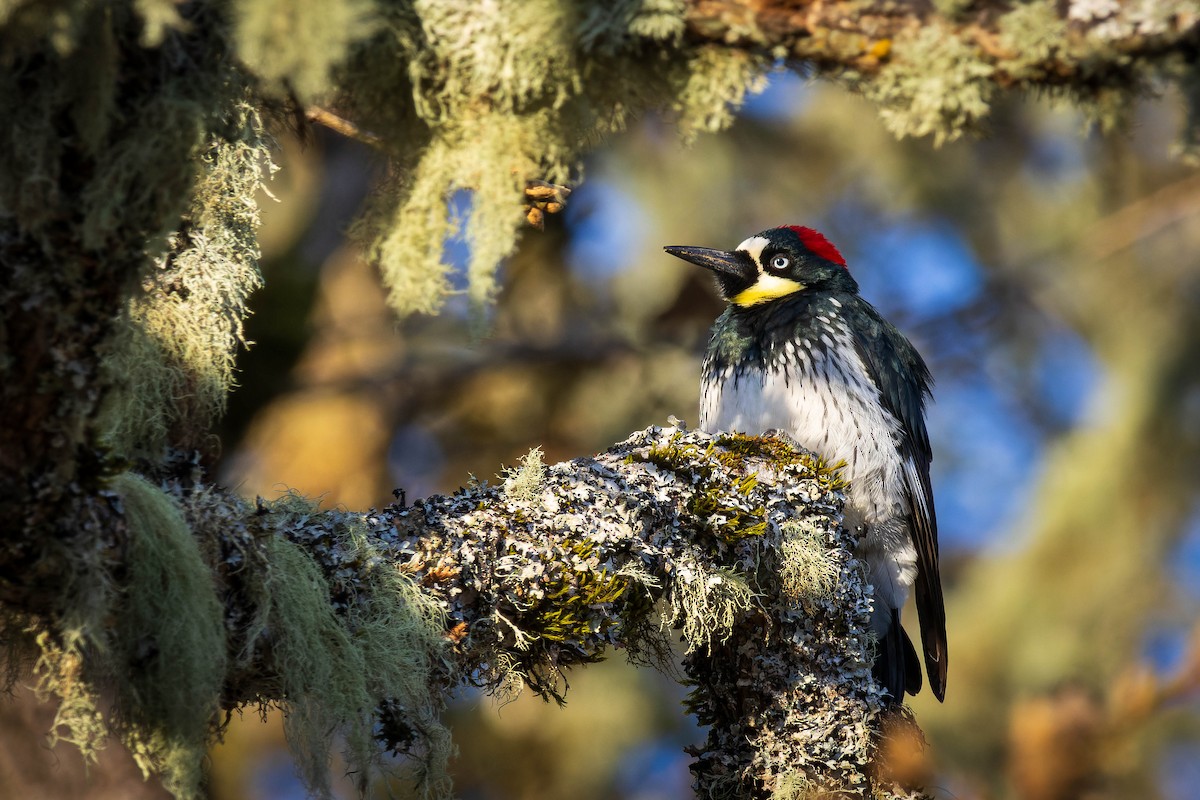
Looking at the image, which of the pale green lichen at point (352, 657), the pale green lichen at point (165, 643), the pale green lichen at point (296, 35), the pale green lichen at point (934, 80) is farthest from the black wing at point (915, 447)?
the pale green lichen at point (296, 35)

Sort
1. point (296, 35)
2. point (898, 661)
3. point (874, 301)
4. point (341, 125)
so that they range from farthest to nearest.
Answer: point (874, 301) → point (898, 661) → point (341, 125) → point (296, 35)

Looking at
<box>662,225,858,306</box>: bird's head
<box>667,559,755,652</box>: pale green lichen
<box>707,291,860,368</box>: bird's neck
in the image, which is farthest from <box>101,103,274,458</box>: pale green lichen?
<box>662,225,858,306</box>: bird's head

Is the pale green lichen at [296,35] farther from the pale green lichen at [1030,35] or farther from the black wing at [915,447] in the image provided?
the black wing at [915,447]

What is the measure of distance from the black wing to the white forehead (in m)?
0.44

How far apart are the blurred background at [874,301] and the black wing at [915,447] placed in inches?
47.8

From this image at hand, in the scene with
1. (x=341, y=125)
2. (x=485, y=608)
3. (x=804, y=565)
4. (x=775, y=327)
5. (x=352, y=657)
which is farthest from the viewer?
(x=775, y=327)

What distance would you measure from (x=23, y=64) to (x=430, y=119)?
136cm

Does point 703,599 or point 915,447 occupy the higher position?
point 915,447

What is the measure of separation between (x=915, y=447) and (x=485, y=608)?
2216 mm

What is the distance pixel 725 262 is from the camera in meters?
4.60

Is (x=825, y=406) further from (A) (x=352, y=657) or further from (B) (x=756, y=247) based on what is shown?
(A) (x=352, y=657)

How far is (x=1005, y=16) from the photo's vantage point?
2.63m

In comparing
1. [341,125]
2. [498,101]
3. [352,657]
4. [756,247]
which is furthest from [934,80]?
[756,247]

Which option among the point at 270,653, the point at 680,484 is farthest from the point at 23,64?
the point at 680,484
